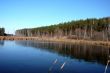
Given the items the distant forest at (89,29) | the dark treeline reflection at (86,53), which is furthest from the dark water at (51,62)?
the distant forest at (89,29)

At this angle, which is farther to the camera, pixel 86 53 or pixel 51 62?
pixel 86 53

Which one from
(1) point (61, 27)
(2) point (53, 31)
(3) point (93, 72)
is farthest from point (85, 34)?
(3) point (93, 72)

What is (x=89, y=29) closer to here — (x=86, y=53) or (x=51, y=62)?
(x=86, y=53)

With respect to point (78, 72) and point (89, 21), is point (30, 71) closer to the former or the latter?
point (78, 72)

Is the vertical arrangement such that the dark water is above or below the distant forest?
below

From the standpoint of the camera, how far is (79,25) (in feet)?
452

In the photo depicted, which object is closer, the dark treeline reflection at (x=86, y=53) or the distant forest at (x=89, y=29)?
the dark treeline reflection at (x=86, y=53)

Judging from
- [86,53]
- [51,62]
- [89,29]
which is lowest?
[86,53]

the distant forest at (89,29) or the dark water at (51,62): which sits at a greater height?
the distant forest at (89,29)

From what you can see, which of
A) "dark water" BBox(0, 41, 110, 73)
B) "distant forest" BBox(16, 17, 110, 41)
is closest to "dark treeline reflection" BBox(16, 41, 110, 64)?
"dark water" BBox(0, 41, 110, 73)

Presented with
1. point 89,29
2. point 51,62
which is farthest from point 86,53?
point 89,29

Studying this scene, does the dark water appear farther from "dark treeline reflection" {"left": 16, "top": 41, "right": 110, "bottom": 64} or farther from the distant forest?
the distant forest

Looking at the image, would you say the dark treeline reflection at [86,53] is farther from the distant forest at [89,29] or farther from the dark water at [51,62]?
the distant forest at [89,29]

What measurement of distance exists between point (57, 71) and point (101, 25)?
10194 cm
